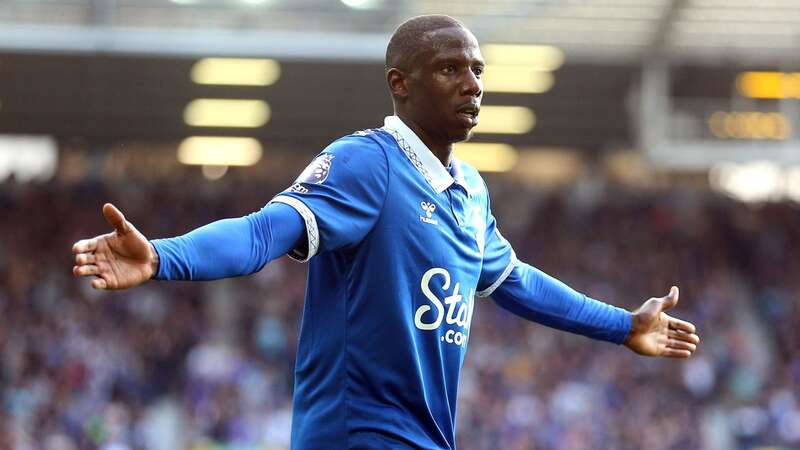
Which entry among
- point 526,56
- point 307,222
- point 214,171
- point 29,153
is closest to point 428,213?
point 307,222

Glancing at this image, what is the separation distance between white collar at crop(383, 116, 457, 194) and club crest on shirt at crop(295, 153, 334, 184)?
1.09ft

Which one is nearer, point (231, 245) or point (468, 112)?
point (231, 245)

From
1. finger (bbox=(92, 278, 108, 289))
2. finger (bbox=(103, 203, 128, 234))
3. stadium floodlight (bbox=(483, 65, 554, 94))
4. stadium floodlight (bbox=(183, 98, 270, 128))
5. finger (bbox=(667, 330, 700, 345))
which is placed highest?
stadium floodlight (bbox=(483, 65, 554, 94))

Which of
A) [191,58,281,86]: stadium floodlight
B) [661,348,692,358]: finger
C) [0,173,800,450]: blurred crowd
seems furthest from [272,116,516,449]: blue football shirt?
[191,58,281,86]: stadium floodlight

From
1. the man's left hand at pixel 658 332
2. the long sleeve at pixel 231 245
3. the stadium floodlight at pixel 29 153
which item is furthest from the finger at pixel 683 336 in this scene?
the stadium floodlight at pixel 29 153

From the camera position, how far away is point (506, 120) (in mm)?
23438

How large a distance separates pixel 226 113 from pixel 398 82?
19.1m

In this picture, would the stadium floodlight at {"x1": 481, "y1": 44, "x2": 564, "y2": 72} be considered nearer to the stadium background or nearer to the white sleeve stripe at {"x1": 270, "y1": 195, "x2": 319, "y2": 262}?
→ the stadium background

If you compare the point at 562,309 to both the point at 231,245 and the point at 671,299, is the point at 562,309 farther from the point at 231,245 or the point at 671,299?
→ the point at 231,245

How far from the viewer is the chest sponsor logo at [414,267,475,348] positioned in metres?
4.30

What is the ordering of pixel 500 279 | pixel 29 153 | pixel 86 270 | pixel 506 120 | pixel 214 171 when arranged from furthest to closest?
1. pixel 214 171
2. pixel 29 153
3. pixel 506 120
4. pixel 500 279
5. pixel 86 270

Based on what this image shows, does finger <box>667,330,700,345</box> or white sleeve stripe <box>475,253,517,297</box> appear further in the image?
finger <box>667,330,700,345</box>

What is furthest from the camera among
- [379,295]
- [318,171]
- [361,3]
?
[361,3]

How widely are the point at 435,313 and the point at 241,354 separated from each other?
14.8 metres
